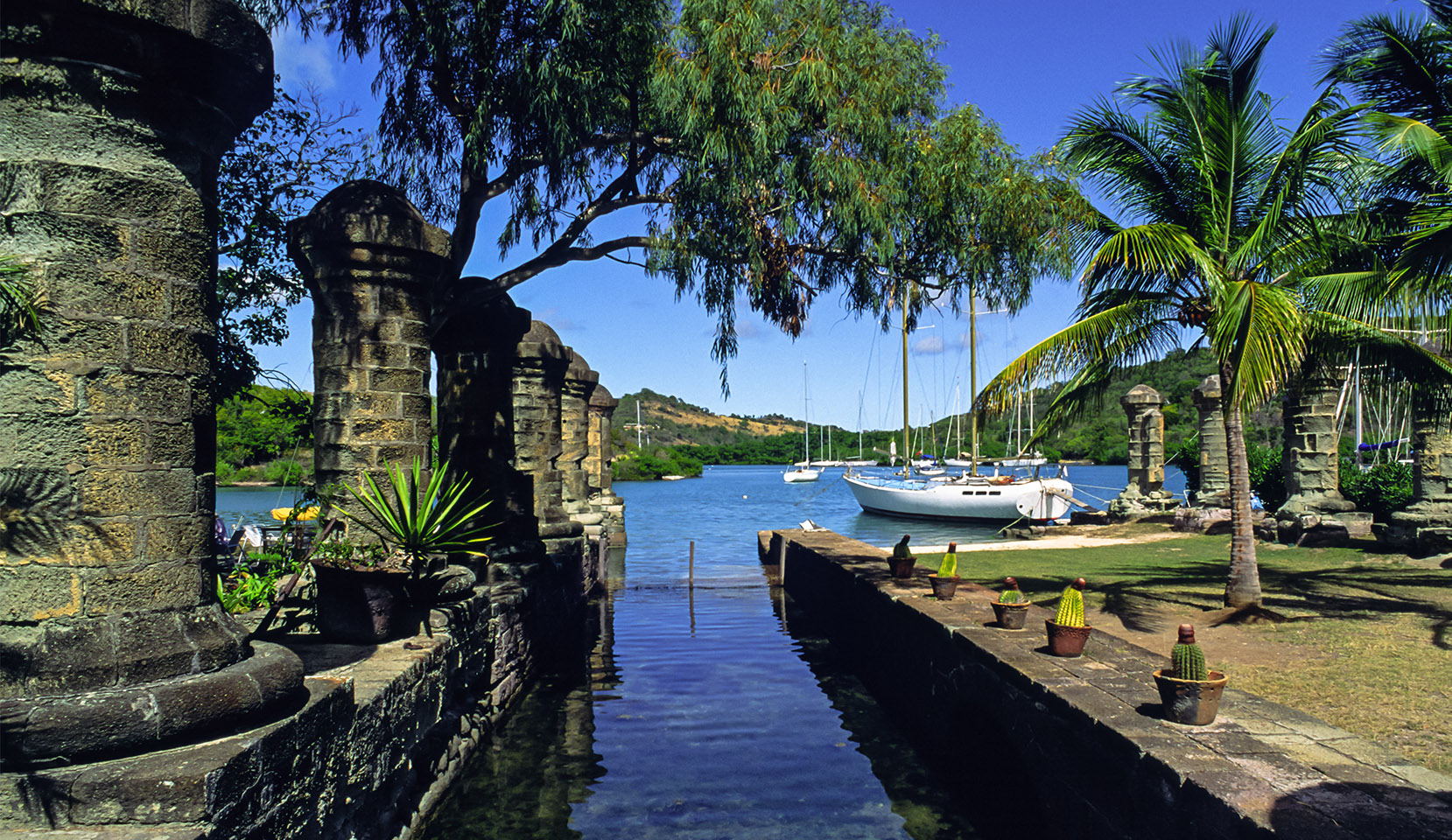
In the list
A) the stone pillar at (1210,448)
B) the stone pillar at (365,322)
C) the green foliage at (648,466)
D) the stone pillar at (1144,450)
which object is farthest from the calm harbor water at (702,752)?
the green foliage at (648,466)

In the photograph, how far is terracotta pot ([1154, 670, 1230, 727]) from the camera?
5570 mm

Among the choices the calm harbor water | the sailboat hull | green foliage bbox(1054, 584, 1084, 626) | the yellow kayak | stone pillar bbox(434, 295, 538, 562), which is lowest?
the calm harbor water

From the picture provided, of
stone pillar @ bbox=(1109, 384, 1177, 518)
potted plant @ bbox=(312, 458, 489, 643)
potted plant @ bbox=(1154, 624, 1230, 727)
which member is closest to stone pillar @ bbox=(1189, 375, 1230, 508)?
stone pillar @ bbox=(1109, 384, 1177, 518)

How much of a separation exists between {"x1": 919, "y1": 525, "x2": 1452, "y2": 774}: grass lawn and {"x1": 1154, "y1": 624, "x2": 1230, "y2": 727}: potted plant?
1.30m

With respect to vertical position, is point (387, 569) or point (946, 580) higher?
point (387, 569)

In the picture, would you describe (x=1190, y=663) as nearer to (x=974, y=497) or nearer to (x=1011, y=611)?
(x=1011, y=611)

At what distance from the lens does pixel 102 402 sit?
12.6 feet

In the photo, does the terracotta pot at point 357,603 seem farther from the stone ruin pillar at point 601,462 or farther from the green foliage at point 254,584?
the stone ruin pillar at point 601,462

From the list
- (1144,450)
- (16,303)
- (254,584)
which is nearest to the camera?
(16,303)

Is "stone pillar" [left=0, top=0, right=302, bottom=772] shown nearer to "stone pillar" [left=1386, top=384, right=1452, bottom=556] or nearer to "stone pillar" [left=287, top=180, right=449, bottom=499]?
"stone pillar" [left=287, top=180, right=449, bottom=499]

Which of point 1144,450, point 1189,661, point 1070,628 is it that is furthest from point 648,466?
point 1189,661

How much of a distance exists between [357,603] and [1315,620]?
9634 mm

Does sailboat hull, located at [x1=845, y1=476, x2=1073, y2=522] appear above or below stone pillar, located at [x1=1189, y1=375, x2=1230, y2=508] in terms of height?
below

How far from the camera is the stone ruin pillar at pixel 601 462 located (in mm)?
25344
